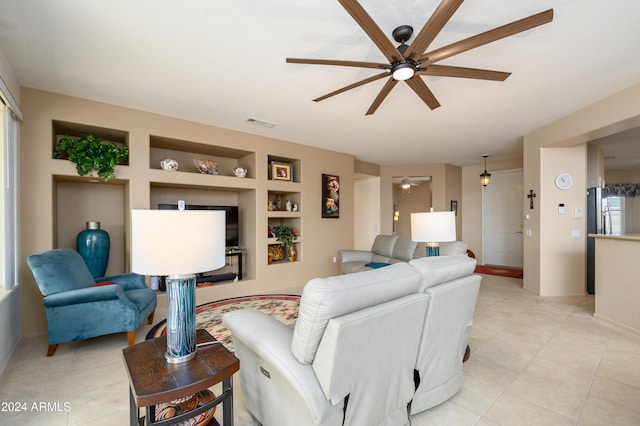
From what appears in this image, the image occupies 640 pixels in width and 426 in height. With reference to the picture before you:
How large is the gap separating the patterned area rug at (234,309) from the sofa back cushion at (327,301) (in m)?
1.78

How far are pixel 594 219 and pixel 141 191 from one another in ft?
21.3

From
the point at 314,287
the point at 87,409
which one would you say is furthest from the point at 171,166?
the point at 314,287

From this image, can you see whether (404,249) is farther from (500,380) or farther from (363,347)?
(363,347)

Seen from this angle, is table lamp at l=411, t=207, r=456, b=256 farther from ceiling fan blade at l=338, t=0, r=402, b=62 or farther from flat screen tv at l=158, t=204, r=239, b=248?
flat screen tv at l=158, t=204, r=239, b=248

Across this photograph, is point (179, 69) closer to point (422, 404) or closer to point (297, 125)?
point (297, 125)

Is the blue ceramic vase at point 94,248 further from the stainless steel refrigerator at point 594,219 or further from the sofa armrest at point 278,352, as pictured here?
the stainless steel refrigerator at point 594,219

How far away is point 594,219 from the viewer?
171 inches

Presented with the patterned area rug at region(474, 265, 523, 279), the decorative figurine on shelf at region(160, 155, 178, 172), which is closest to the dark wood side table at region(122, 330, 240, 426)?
the decorative figurine on shelf at region(160, 155, 178, 172)

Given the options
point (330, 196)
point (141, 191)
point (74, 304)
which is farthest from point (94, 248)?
point (330, 196)

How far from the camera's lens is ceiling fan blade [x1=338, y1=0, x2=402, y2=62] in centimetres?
142

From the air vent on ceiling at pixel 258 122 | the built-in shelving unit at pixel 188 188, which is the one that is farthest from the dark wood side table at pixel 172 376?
the air vent on ceiling at pixel 258 122

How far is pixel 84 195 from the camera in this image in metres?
3.78

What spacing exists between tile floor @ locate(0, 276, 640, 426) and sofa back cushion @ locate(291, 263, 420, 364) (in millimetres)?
900

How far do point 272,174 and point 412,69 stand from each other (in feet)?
10.7
